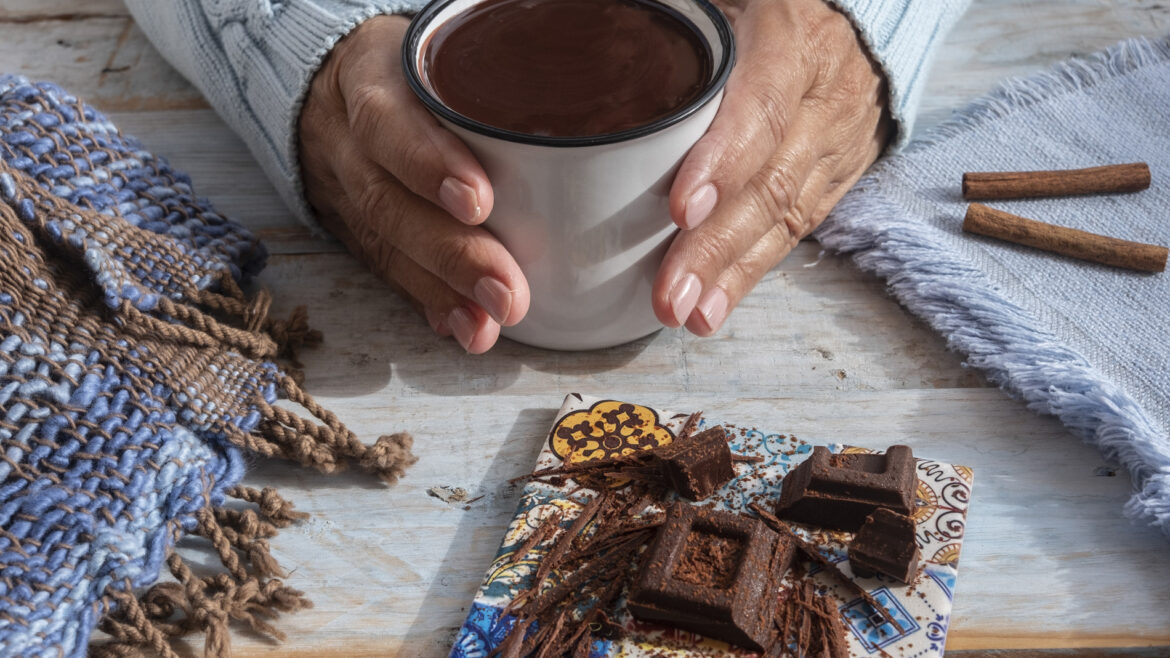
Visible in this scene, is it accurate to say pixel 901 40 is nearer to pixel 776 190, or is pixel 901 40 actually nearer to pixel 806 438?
pixel 776 190

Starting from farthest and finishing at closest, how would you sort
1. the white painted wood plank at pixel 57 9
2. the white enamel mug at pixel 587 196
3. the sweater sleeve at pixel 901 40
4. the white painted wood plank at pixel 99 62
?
the white painted wood plank at pixel 57 9
the white painted wood plank at pixel 99 62
the sweater sleeve at pixel 901 40
the white enamel mug at pixel 587 196

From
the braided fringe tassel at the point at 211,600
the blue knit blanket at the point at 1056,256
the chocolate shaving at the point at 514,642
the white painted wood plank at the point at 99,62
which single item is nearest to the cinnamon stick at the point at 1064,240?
the blue knit blanket at the point at 1056,256

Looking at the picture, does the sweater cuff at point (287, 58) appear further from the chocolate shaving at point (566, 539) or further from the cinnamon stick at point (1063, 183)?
the cinnamon stick at point (1063, 183)

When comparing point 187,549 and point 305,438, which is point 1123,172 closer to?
point 305,438

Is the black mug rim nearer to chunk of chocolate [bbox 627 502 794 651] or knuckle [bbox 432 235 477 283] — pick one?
knuckle [bbox 432 235 477 283]

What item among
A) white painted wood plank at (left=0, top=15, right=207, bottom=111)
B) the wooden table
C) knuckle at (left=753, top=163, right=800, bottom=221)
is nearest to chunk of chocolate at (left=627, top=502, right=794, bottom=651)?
the wooden table

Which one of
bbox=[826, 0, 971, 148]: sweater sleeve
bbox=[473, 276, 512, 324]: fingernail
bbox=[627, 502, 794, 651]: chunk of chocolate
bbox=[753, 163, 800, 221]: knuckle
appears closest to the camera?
bbox=[627, 502, 794, 651]: chunk of chocolate
